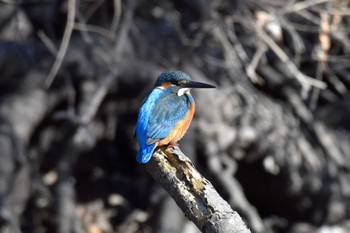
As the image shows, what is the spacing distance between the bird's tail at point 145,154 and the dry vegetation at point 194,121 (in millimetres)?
1692

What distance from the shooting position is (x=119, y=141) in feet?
17.8

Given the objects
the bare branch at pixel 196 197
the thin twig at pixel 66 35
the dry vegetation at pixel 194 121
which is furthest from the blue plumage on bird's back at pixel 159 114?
the dry vegetation at pixel 194 121

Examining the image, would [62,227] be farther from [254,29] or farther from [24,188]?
[254,29]

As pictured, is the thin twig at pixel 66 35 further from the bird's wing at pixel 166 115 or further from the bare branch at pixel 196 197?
the bare branch at pixel 196 197

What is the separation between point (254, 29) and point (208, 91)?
0.54m

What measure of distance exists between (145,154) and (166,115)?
52 cm

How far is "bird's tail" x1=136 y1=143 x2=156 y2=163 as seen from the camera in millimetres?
2779

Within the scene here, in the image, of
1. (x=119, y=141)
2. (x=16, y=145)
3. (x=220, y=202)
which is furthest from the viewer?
(x=119, y=141)

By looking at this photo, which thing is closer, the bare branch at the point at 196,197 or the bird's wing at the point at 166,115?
the bare branch at the point at 196,197

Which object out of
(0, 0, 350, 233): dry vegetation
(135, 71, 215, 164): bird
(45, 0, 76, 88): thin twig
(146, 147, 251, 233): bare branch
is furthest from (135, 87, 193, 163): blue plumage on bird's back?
(0, 0, 350, 233): dry vegetation

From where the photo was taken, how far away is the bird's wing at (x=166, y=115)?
317 cm

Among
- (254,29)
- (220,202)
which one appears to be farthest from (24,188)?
(220,202)

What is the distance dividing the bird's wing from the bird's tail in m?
0.14

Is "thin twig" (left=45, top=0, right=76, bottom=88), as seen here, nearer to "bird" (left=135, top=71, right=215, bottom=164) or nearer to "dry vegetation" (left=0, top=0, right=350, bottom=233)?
"dry vegetation" (left=0, top=0, right=350, bottom=233)
